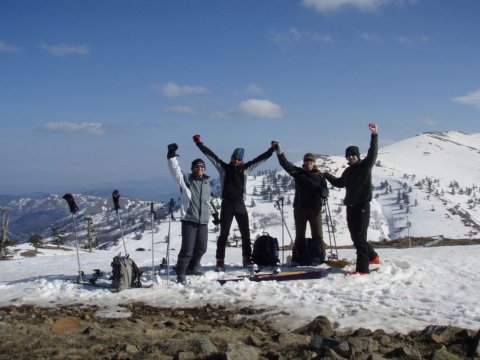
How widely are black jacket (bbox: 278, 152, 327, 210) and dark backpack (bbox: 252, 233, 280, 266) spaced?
1.21m

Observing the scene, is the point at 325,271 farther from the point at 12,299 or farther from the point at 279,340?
the point at 12,299

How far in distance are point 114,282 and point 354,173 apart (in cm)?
601

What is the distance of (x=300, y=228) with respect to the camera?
12508 mm

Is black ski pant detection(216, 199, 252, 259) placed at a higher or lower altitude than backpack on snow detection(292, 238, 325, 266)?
higher

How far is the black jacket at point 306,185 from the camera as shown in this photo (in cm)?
1217

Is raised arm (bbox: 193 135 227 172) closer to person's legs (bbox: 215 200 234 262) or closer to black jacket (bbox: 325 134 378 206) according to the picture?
person's legs (bbox: 215 200 234 262)

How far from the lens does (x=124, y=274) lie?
10797 millimetres

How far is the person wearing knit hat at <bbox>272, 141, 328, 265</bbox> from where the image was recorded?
12.2 metres

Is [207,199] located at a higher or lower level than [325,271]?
higher

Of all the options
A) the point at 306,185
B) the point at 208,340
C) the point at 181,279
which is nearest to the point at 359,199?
the point at 306,185

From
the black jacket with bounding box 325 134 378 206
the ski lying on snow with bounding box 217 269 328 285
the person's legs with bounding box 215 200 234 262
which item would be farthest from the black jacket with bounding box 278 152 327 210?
the ski lying on snow with bounding box 217 269 328 285

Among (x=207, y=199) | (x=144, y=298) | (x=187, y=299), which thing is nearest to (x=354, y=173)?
(x=207, y=199)

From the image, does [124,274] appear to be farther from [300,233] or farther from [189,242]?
[300,233]

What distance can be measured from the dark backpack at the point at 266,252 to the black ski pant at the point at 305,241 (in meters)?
0.55
